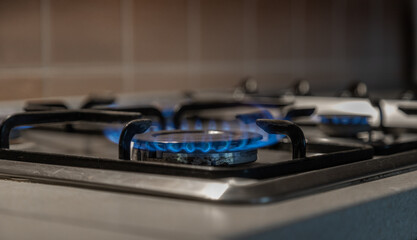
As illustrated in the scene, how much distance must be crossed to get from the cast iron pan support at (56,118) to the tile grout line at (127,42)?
0.98 metres

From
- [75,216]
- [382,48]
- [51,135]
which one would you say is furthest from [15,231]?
[382,48]

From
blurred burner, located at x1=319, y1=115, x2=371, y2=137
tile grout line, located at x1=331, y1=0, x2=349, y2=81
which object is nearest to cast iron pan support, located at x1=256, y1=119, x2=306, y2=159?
blurred burner, located at x1=319, y1=115, x2=371, y2=137

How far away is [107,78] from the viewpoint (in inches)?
67.2

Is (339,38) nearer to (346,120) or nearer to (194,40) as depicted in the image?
(194,40)

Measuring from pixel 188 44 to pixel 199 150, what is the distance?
138cm

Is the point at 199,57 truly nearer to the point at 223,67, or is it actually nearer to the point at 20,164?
the point at 223,67

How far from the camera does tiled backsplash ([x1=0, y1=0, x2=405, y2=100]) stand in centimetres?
150

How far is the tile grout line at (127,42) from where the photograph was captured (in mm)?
1735

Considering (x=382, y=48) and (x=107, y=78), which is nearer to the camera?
(x=107, y=78)

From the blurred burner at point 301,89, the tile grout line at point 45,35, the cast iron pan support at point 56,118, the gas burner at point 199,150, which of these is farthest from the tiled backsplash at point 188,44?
the gas burner at point 199,150

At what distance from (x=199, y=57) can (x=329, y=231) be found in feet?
5.15

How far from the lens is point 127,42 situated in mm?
1747

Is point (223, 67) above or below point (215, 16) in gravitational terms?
below

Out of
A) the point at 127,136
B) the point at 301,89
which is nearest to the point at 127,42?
the point at 301,89
